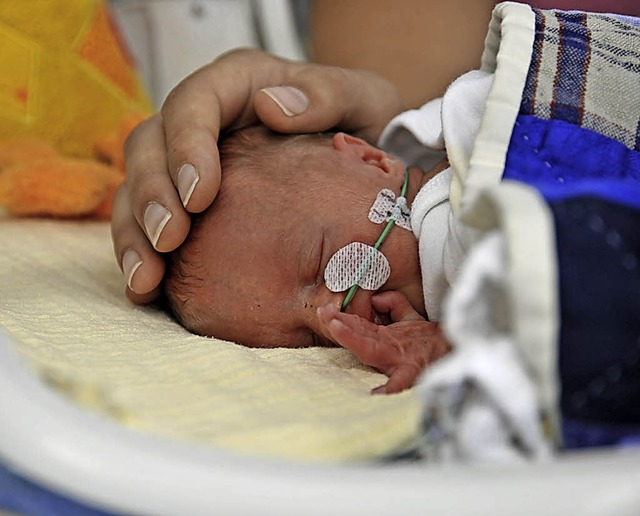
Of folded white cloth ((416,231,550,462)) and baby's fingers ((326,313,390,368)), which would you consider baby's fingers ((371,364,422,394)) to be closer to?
baby's fingers ((326,313,390,368))

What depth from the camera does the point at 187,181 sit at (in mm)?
967

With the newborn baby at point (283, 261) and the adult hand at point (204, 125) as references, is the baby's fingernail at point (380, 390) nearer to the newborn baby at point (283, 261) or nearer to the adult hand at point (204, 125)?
the newborn baby at point (283, 261)

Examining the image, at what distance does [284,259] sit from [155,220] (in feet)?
0.52

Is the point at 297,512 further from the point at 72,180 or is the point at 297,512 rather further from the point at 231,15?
the point at 231,15

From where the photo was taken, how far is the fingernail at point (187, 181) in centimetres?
96

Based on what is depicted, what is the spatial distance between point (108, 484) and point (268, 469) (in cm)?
9

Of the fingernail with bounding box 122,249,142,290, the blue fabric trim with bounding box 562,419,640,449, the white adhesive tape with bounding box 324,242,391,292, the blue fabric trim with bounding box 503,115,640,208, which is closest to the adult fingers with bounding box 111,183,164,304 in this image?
the fingernail with bounding box 122,249,142,290

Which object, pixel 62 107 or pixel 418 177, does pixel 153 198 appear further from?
pixel 62 107

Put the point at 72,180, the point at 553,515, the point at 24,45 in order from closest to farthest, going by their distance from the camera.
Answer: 1. the point at 553,515
2. the point at 72,180
3. the point at 24,45

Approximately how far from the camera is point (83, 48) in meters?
1.58

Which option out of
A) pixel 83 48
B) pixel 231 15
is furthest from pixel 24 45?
pixel 231 15

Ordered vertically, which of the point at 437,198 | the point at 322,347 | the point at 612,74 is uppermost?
the point at 612,74

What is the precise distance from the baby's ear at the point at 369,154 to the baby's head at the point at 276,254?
0.06m

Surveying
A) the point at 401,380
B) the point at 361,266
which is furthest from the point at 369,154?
the point at 401,380
